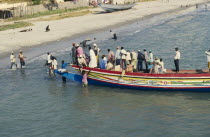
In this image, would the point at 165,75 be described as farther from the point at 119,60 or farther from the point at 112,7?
the point at 112,7

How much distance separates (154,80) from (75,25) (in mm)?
35188

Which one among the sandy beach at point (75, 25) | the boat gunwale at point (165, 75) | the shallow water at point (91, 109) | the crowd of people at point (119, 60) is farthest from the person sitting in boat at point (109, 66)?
the sandy beach at point (75, 25)

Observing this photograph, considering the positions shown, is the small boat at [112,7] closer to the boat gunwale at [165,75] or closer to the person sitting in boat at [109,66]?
the person sitting in boat at [109,66]

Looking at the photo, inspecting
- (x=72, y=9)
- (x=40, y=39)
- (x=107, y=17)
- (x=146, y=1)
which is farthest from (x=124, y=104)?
(x=146, y=1)

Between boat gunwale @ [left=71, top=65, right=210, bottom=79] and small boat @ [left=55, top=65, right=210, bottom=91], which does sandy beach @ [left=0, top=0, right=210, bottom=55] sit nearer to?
small boat @ [left=55, top=65, right=210, bottom=91]

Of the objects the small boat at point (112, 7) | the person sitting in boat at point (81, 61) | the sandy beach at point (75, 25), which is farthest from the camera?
the small boat at point (112, 7)

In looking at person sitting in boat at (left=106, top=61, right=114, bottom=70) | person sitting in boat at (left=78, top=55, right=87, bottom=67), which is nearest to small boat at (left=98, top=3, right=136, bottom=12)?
person sitting in boat at (left=78, top=55, right=87, bottom=67)

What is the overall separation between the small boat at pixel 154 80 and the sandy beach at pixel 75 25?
16.6 metres

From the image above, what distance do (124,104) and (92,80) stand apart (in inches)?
168

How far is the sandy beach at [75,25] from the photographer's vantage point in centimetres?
4469

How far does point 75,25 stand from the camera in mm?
57906

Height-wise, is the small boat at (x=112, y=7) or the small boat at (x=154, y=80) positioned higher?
the small boat at (x=112, y=7)

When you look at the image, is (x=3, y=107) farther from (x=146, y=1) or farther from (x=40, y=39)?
(x=146, y=1)

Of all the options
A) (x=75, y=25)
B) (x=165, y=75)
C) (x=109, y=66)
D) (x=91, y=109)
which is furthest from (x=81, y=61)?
(x=75, y=25)
